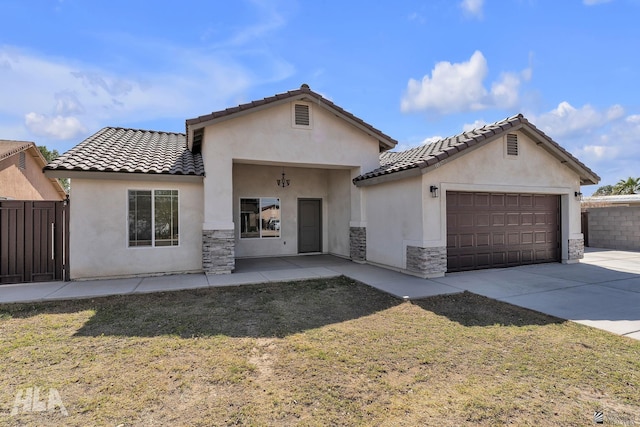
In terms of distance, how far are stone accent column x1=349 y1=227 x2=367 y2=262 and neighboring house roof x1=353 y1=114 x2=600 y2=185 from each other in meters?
1.84

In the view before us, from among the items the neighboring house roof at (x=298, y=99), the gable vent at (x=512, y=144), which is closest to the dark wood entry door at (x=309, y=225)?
the neighboring house roof at (x=298, y=99)

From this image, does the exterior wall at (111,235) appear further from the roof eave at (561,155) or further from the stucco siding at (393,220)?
the roof eave at (561,155)

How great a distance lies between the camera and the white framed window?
447 inches

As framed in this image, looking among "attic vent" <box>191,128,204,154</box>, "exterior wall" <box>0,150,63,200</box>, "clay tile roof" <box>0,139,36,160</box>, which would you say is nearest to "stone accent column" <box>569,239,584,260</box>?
"attic vent" <box>191,128,204,154</box>

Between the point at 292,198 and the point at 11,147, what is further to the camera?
the point at 11,147

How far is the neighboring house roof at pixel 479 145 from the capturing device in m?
9.45

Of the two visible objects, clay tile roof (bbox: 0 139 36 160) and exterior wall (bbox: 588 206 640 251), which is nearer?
exterior wall (bbox: 588 206 640 251)

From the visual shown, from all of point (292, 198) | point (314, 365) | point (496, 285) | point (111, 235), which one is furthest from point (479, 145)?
point (111, 235)

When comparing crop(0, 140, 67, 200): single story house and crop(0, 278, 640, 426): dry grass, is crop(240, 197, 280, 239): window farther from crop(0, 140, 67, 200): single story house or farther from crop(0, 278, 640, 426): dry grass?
crop(0, 140, 67, 200): single story house

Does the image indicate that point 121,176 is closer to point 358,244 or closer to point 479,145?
point 358,244

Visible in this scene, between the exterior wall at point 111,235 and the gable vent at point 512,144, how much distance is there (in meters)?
10.5

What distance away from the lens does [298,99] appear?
37.0 feet

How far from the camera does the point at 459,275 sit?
1004cm

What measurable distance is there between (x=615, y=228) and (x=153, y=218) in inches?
845
